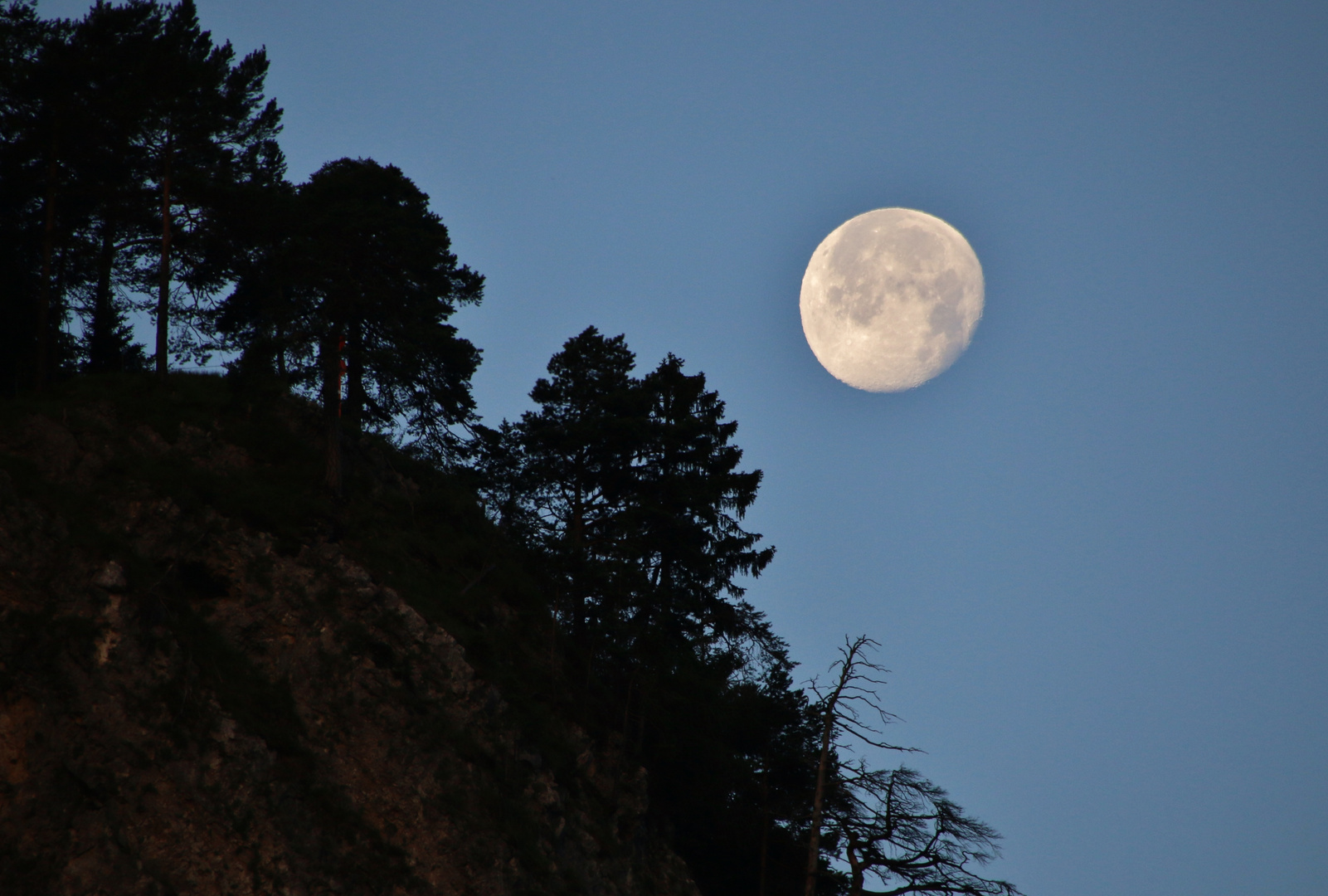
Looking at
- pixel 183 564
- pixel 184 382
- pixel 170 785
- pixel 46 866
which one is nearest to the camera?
pixel 46 866

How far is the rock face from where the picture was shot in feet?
60.5

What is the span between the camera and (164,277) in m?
29.7

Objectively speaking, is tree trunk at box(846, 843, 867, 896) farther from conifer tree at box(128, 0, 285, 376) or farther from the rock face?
conifer tree at box(128, 0, 285, 376)

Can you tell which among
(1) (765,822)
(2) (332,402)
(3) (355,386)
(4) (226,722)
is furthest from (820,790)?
(3) (355,386)

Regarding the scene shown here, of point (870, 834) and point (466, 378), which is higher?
point (466, 378)

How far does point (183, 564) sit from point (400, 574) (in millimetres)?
6047

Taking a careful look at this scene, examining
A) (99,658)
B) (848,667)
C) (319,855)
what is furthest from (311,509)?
(848,667)

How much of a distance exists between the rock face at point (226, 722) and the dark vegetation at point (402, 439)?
126 centimetres

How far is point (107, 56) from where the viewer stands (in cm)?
3081

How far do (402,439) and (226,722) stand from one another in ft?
57.8

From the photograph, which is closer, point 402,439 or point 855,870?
point 855,870

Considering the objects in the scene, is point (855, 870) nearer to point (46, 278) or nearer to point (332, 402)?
point (332, 402)

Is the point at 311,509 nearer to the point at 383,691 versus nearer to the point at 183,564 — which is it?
the point at 183,564

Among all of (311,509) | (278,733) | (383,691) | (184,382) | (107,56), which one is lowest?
(278,733)
